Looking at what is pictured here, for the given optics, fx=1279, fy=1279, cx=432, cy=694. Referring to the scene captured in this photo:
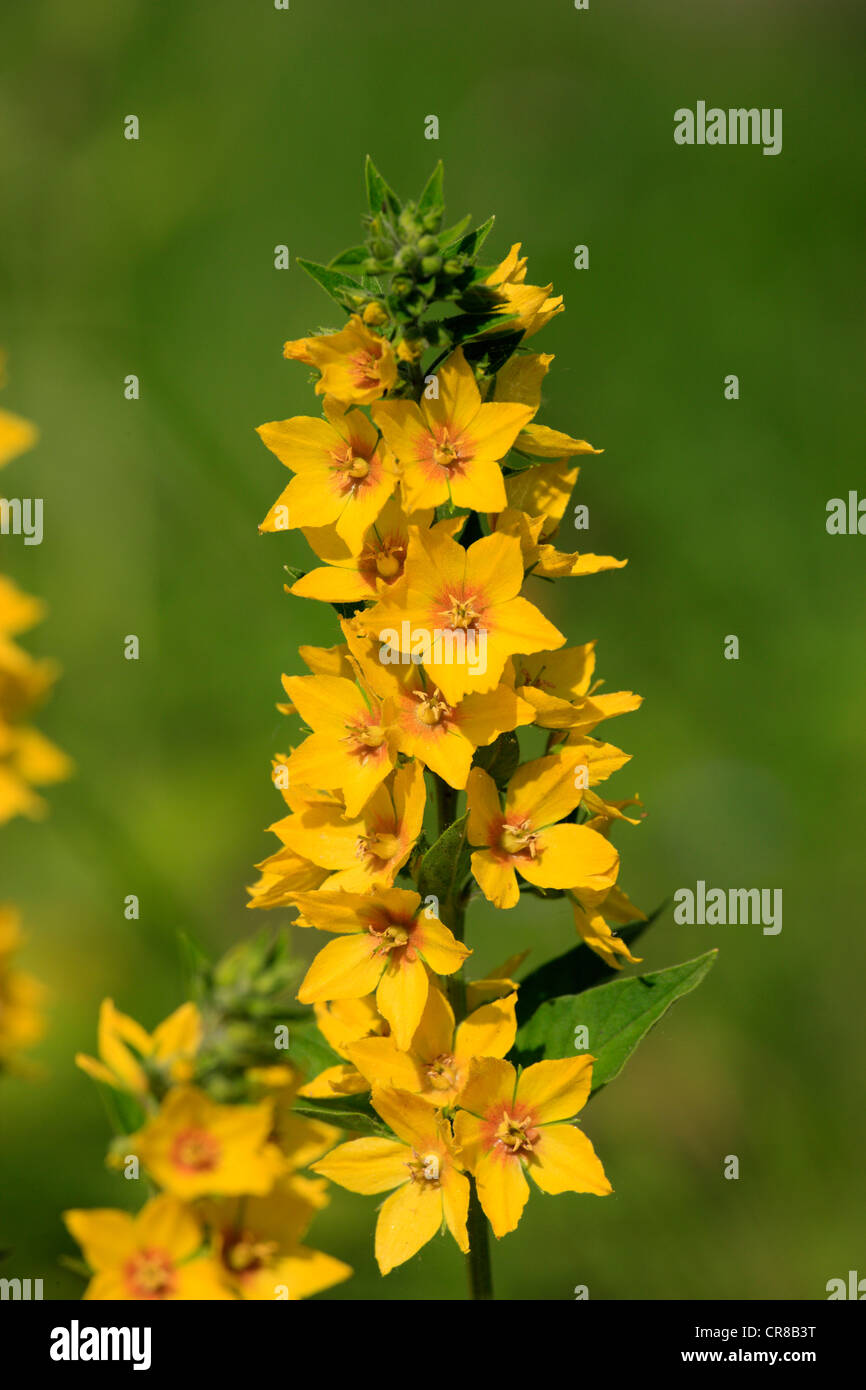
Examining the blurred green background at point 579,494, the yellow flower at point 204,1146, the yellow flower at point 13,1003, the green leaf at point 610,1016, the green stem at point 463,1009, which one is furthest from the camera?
the blurred green background at point 579,494

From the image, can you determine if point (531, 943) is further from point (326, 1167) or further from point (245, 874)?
point (326, 1167)


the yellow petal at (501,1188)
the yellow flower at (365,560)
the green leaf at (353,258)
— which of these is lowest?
the yellow petal at (501,1188)

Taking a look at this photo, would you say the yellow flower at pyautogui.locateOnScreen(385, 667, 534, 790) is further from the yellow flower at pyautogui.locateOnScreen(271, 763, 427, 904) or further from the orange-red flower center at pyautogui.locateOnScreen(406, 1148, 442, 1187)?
the orange-red flower center at pyautogui.locateOnScreen(406, 1148, 442, 1187)

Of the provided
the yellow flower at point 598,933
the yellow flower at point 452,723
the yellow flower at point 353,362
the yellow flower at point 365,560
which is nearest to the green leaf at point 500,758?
the yellow flower at point 452,723

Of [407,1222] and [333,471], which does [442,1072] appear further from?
[333,471]

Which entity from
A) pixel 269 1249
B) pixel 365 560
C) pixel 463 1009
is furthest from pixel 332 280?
pixel 269 1249

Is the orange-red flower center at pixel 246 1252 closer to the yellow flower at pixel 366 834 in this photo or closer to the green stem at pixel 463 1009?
the green stem at pixel 463 1009
